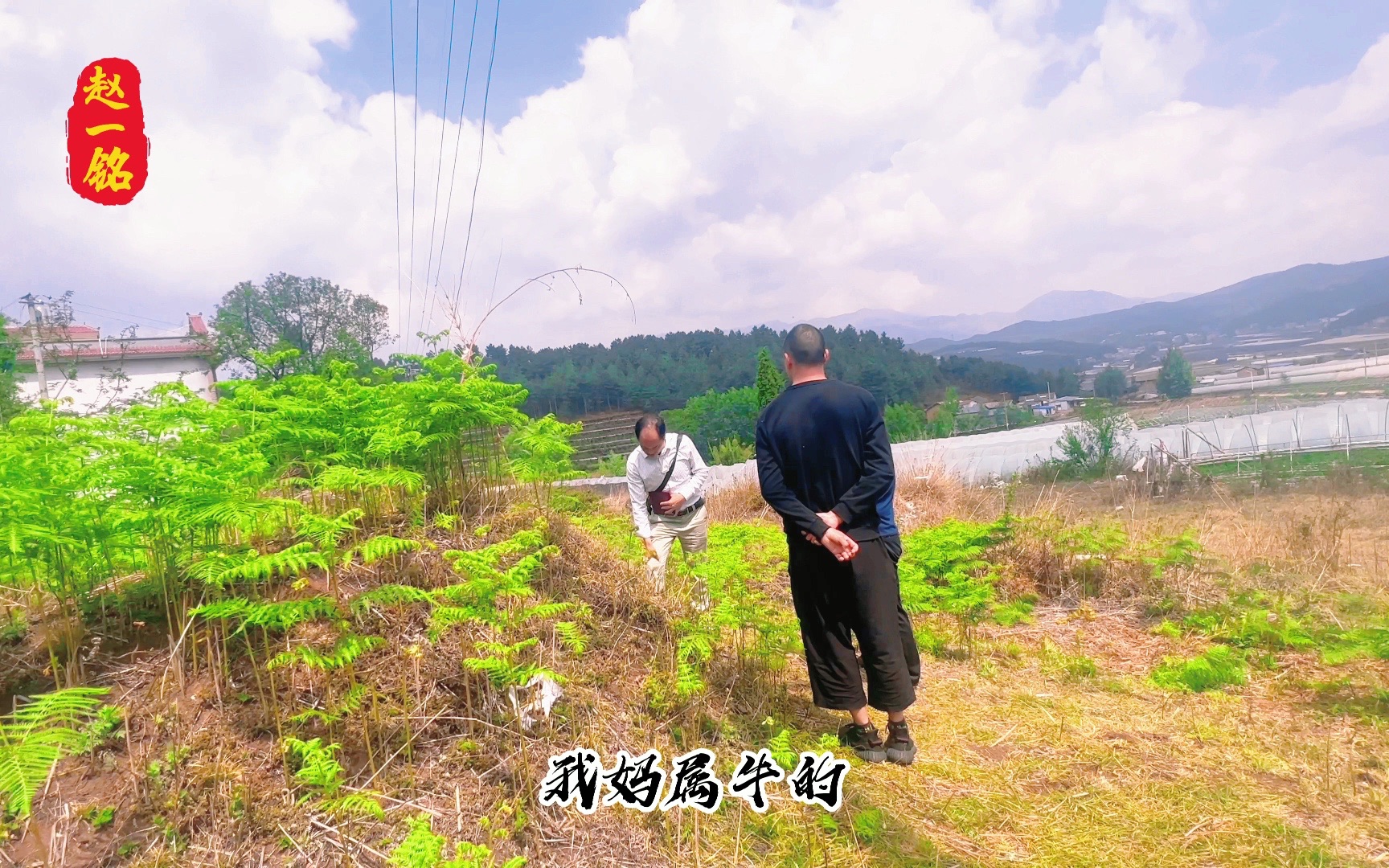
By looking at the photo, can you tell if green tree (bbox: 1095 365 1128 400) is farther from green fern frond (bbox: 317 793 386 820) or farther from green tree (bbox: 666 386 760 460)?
green fern frond (bbox: 317 793 386 820)

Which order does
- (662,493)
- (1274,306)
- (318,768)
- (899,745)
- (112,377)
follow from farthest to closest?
(112,377), (1274,306), (662,493), (899,745), (318,768)

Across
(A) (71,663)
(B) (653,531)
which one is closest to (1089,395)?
(B) (653,531)

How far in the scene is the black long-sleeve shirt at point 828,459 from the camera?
2.94m

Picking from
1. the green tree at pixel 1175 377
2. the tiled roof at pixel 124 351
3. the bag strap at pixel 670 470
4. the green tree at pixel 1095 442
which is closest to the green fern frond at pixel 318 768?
the bag strap at pixel 670 470

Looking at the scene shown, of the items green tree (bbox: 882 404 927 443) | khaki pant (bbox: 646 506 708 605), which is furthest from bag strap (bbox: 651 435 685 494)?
green tree (bbox: 882 404 927 443)

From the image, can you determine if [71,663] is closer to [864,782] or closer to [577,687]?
[577,687]

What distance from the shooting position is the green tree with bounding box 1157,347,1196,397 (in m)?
12.7

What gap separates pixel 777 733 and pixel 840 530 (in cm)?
114

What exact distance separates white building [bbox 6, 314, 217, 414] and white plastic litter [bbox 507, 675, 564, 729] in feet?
58.6

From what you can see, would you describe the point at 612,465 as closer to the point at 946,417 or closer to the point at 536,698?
the point at 946,417

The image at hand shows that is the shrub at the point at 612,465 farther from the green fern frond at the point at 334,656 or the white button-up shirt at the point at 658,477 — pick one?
the green fern frond at the point at 334,656

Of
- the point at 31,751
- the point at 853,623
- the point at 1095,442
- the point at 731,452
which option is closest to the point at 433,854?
the point at 31,751

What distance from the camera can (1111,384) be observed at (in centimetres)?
1396

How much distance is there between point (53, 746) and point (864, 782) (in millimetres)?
2907
